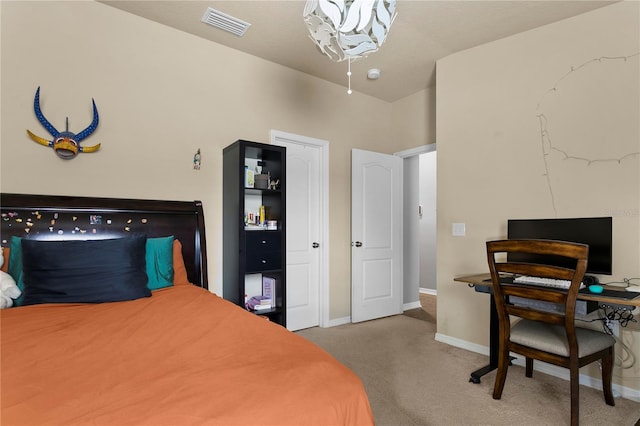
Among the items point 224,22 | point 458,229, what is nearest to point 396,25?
point 224,22

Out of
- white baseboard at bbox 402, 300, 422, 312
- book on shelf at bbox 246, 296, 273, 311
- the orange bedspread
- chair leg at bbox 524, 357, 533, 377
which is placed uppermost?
the orange bedspread

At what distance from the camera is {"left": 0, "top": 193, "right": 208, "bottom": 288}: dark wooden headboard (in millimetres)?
2279

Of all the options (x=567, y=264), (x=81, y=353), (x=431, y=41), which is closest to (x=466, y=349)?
(x=567, y=264)

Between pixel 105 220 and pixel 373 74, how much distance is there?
9.63 feet

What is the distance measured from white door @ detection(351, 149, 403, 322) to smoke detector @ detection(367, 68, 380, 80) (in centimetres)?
83

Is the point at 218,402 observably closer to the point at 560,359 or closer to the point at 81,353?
the point at 81,353

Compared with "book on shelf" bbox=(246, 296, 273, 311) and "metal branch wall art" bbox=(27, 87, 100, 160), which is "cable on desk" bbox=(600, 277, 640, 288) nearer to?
"book on shelf" bbox=(246, 296, 273, 311)

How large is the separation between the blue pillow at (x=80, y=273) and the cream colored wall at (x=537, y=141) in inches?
110

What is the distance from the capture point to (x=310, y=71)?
3.85 metres

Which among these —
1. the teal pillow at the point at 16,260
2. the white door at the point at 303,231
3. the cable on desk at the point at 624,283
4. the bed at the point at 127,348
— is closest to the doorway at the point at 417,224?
the white door at the point at 303,231

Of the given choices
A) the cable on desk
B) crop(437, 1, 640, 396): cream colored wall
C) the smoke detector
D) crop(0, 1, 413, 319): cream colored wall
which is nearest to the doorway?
crop(437, 1, 640, 396): cream colored wall

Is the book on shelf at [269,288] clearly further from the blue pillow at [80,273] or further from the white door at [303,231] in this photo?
the blue pillow at [80,273]

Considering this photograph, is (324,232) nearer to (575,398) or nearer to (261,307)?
(261,307)

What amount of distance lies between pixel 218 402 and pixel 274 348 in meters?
0.38
